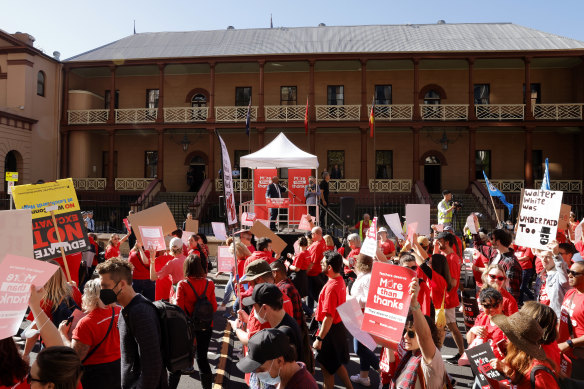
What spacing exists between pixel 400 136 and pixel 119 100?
17265 millimetres

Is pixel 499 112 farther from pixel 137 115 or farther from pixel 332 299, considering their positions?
pixel 332 299

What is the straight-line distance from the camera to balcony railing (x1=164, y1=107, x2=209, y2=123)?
78.7 ft

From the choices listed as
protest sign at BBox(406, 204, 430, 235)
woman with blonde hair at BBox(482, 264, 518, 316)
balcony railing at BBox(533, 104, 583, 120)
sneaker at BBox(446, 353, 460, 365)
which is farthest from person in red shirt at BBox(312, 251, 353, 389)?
balcony railing at BBox(533, 104, 583, 120)

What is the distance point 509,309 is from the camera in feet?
13.9

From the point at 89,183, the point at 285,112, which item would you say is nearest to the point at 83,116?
the point at 89,183

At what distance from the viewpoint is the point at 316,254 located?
750cm

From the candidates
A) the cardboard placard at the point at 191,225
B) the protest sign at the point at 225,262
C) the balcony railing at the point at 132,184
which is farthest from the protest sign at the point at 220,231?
the balcony railing at the point at 132,184

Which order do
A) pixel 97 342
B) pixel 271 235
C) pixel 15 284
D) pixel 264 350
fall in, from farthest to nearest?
1. pixel 271 235
2. pixel 97 342
3. pixel 15 284
4. pixel 264 350

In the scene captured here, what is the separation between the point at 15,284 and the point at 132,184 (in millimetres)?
23883

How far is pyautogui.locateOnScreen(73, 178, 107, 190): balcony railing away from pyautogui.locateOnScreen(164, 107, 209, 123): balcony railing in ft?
17.0

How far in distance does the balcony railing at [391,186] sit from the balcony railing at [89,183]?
15.3 m

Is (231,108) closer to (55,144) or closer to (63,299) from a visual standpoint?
(55,144)

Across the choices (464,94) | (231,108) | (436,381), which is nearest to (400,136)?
(464,94)

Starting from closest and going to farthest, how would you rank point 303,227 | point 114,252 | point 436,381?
1. point 436,381
2. point 114,252
3. point 303,227
